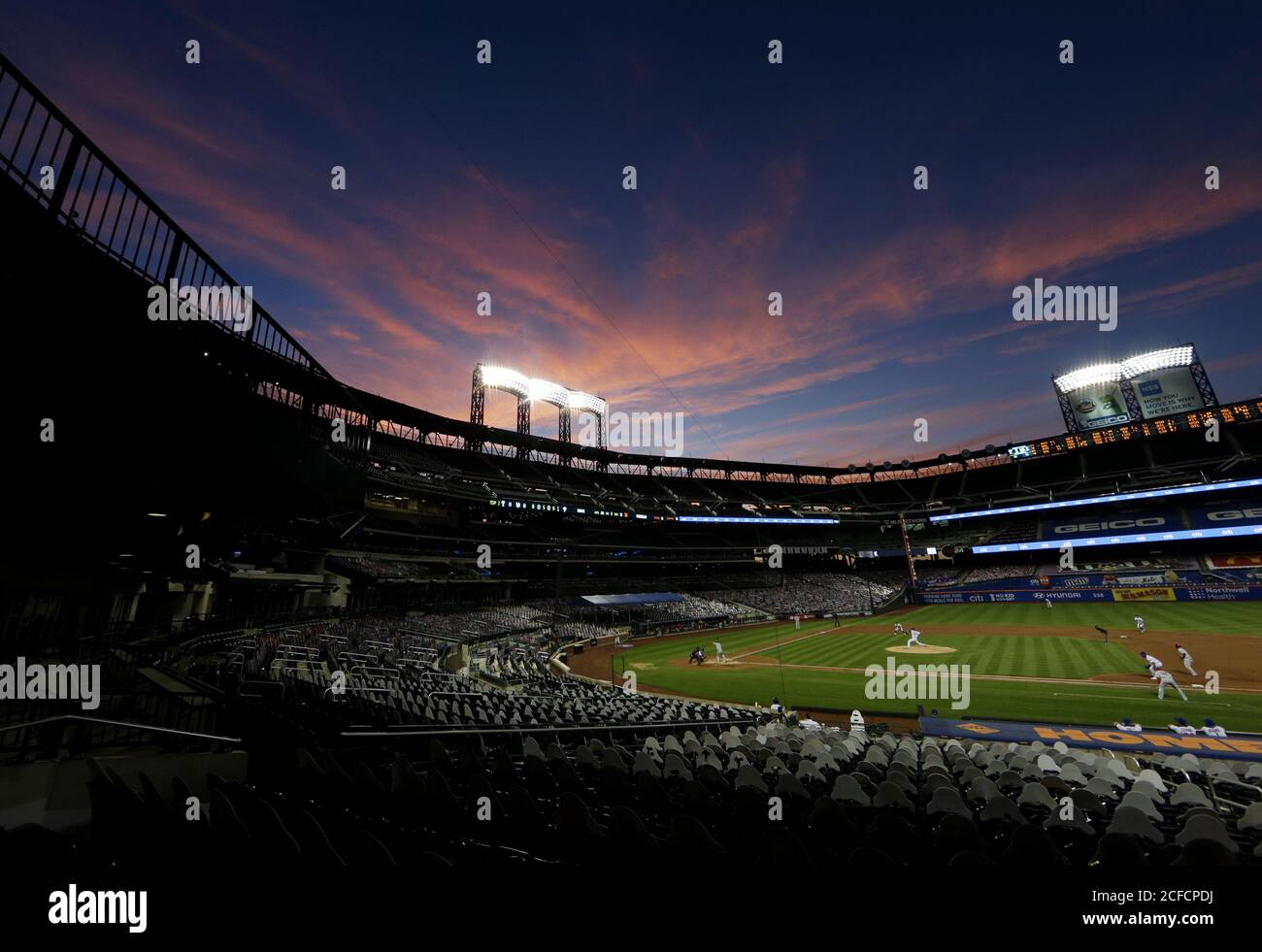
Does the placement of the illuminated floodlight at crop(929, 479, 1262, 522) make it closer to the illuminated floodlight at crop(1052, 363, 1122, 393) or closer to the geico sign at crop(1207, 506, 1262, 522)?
the geico sign at crop(1207, 506, 1262, 522)

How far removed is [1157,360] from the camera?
6072 cm

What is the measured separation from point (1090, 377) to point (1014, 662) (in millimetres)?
59887

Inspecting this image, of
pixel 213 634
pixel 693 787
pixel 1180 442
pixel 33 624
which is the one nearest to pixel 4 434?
pixel 693 787

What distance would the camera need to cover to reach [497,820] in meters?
5.42

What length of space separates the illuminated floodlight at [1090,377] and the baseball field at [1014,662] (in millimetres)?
32135

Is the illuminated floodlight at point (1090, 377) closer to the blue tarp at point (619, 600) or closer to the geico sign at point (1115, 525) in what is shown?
the geico sign at point (1115, 525)

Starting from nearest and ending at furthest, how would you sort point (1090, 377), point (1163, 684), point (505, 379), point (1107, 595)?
point (1163, 684), point (1107, 595), point (505, 379), point (1090, 377)

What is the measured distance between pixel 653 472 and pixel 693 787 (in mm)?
76924

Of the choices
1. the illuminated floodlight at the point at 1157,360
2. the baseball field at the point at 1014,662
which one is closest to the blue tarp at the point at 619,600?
the baseball field at the point at 1014,662

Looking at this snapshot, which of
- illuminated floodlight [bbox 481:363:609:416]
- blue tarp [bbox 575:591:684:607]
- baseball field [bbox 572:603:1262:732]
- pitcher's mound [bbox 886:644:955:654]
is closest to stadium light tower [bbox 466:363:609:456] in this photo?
illuminated floodlight [bbox 481:363:609:416]

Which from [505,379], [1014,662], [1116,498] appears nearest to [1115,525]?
[1116,498]

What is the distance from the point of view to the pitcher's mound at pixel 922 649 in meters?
30.9

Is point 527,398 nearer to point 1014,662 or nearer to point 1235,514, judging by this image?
point 1014,662
